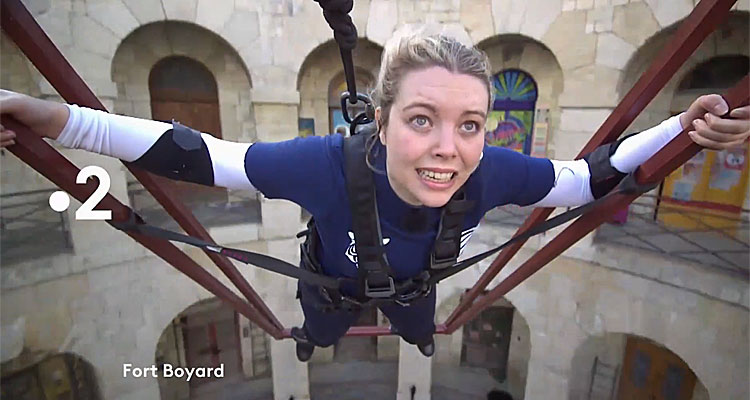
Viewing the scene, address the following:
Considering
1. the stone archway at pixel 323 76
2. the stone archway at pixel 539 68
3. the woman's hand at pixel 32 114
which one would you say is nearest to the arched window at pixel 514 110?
the stone archway at pixel 539 68

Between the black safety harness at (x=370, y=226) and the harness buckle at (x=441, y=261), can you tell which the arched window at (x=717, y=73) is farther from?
the harness buckle at (x=441, y=261)

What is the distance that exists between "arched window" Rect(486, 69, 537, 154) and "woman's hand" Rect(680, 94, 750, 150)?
14.9ft

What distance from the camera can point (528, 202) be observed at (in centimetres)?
129

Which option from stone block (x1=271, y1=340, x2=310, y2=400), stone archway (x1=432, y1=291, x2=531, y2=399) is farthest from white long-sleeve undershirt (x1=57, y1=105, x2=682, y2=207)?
stone archway (x1=432, y1=291, x2=531, y2=399)

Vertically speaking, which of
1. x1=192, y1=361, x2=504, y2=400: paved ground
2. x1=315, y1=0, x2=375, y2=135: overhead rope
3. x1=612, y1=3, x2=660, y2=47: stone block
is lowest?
x1=192, y1=361, x2=504, y2=400: paved ground

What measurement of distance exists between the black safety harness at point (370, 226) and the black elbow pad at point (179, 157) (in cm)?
19

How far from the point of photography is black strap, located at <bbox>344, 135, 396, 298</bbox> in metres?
1.07

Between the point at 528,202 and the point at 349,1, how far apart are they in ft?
2.82

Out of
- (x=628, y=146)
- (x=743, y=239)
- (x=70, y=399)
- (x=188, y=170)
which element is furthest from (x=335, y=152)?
(x=70, y=399)

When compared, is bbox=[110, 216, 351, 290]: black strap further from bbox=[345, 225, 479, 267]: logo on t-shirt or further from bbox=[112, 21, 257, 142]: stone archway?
bbox=[112, 21, 257, 142]: stone archway

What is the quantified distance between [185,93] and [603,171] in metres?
5.35

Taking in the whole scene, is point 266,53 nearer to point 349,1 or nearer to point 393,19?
point 393,19

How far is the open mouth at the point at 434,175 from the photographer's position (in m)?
0.95

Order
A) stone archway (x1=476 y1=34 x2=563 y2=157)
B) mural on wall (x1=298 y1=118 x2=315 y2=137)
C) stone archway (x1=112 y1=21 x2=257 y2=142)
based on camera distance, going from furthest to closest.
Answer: mural on wall (x1=298 y1=118 x2=315 y2=137) → stone archway (x1=476 y1=34 x2=563 y2=157) → stone archway (x1=112 y1=21 x2=257 y2=142)
